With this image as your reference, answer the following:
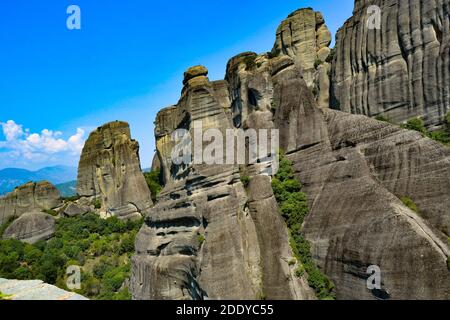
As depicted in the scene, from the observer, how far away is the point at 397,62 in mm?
28766

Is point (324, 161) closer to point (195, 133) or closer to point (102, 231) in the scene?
point (195, 133)

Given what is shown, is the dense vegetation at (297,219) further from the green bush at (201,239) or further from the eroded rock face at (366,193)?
the green bush at (201,239)

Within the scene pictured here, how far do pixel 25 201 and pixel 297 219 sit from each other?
44.6 metres

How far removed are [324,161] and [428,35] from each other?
46.6 ft

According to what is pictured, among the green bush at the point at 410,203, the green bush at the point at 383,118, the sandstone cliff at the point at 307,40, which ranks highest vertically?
the sandstone cliff at the point at 307,40


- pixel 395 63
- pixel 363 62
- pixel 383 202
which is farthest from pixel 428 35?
pixel 383 202

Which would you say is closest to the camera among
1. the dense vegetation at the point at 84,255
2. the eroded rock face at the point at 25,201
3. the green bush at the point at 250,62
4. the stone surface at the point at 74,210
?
the green bush at the point at 250,62

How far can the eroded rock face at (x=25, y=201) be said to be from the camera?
4978 cm

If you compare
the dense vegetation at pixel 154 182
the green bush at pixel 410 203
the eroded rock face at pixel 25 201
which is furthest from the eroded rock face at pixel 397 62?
the eroded rock face at pixel 25 201

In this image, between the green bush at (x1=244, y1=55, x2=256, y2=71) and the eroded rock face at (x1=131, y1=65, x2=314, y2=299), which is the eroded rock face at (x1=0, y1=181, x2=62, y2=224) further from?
the green bush at (x1=244, y1=55, x2=256, y2=71)

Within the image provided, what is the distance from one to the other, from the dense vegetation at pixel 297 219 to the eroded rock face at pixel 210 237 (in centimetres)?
79

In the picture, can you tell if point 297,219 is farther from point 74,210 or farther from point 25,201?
point 25,201

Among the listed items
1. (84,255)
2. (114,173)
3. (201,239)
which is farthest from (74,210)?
(201,239)
